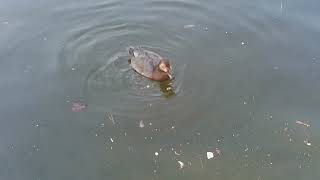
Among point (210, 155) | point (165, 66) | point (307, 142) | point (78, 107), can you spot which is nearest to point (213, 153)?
point (210, 155)

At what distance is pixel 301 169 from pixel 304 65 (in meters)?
2.31

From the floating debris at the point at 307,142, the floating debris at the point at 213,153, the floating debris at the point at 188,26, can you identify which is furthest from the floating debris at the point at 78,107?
the floating debris at the point at 307,142

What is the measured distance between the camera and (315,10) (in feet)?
32.6

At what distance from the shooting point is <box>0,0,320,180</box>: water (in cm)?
720

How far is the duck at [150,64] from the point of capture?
27.6 ft

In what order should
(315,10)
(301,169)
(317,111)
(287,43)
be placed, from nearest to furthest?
(301,169) → (317,111) → (287,43) → (315,10)

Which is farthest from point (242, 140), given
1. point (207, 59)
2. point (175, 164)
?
point (207, 59)

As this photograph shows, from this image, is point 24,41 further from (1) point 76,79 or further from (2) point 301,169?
(2) point 301,169

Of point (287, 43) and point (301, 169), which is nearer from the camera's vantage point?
point (301, 169)

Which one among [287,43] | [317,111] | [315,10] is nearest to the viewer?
[317,111]

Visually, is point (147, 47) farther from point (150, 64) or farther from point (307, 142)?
point (307, 142)

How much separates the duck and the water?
0.45ft

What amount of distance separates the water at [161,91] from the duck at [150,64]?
14 cm

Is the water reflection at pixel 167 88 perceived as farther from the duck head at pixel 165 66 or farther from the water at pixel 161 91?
the duck head at pixel 165 66
